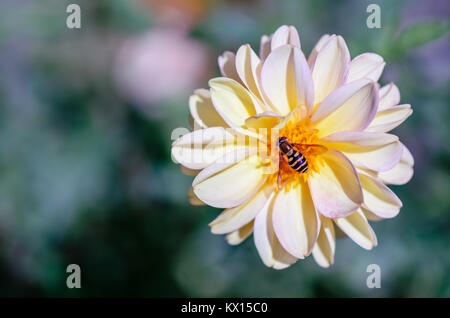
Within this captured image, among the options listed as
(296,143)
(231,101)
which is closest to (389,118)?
(296,143)

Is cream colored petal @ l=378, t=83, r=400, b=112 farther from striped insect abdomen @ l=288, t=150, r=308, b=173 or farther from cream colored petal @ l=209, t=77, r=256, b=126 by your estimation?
cream colored petal @ l=209, t=77, r=256, b=126

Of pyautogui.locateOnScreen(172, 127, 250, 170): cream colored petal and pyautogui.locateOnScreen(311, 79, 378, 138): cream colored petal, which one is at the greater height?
pyautogui.locateOnScreen(311, 79, 378, 138): cream colored petal

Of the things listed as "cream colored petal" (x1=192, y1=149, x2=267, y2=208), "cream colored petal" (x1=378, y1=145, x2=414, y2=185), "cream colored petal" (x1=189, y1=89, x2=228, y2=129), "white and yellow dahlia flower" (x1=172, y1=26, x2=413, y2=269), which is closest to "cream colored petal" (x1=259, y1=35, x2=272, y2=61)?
"white and yellow dahlia flower" (x1=172, y1=26, x2=413, y2=269)

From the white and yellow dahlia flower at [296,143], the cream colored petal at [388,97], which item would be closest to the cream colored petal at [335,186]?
the white and yellow dahlia flower at [296,143]

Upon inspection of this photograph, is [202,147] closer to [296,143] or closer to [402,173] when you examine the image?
[296,143]

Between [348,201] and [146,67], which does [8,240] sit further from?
[348,201]

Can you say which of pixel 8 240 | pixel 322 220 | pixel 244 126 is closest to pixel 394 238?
pixel 322 220

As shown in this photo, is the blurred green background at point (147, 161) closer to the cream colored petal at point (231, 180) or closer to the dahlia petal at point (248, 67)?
the cream colored petal at point (231, 180)

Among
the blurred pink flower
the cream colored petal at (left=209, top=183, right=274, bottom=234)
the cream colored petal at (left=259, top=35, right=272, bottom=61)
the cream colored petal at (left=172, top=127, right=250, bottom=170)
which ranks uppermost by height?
the blurred pink flower
